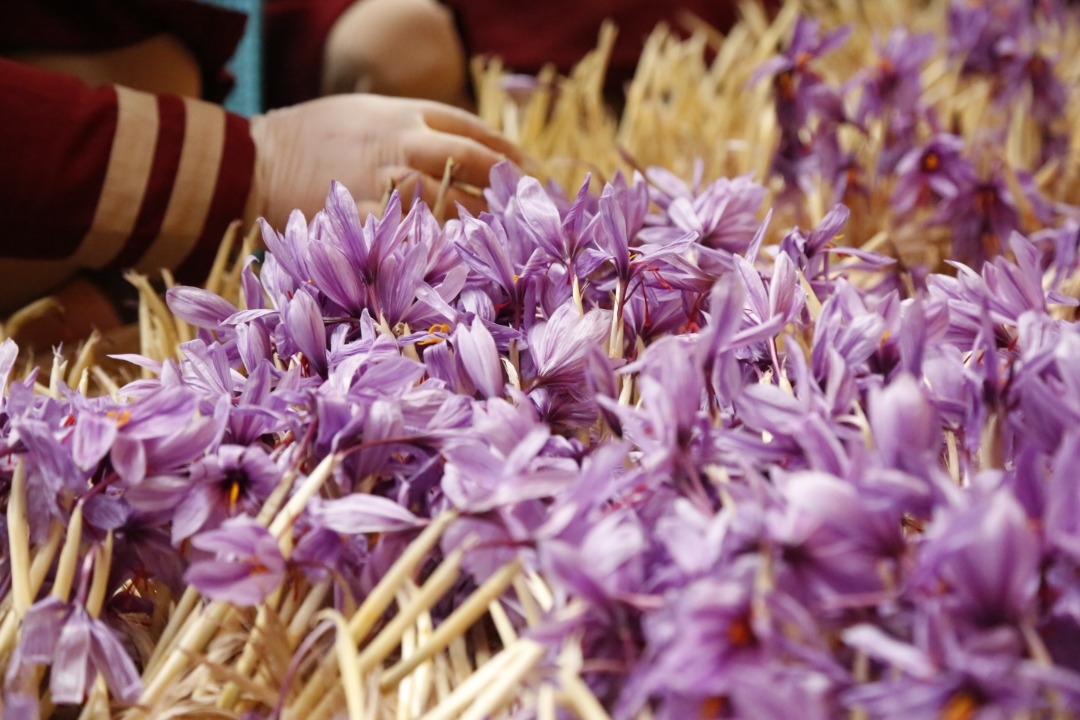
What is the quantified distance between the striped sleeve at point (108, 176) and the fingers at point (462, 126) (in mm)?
107

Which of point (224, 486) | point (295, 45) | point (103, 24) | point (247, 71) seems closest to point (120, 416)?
point (224, 486)

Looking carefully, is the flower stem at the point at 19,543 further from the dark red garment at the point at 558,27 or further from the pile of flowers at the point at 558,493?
the dark red garment at the point at 558,27

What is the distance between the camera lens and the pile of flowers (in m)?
0.19

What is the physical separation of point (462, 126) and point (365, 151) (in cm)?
6

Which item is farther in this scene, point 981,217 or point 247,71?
point 247,71

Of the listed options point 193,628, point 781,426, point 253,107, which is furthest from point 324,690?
point 253,107

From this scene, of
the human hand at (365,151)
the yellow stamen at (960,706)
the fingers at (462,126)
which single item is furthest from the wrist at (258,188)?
the yellow stamen at (960,706)

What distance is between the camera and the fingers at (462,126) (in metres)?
0.54

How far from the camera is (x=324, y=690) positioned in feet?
0.84

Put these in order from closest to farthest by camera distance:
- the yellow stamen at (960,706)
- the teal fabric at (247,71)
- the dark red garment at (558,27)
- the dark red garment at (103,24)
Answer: the yellow stamen at (960,706), the dark red garment at (103,24), the teal fabric at (247,71), the dark red garment at (558,27)

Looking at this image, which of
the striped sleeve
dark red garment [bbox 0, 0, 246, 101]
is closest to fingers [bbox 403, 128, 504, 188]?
the striped sleeve

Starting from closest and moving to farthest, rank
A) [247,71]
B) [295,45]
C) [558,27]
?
1. [247,71]
2. [295,45]
3. [558,27]

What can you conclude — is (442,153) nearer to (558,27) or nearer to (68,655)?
(68,655)

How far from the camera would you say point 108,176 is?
1.68 ft
